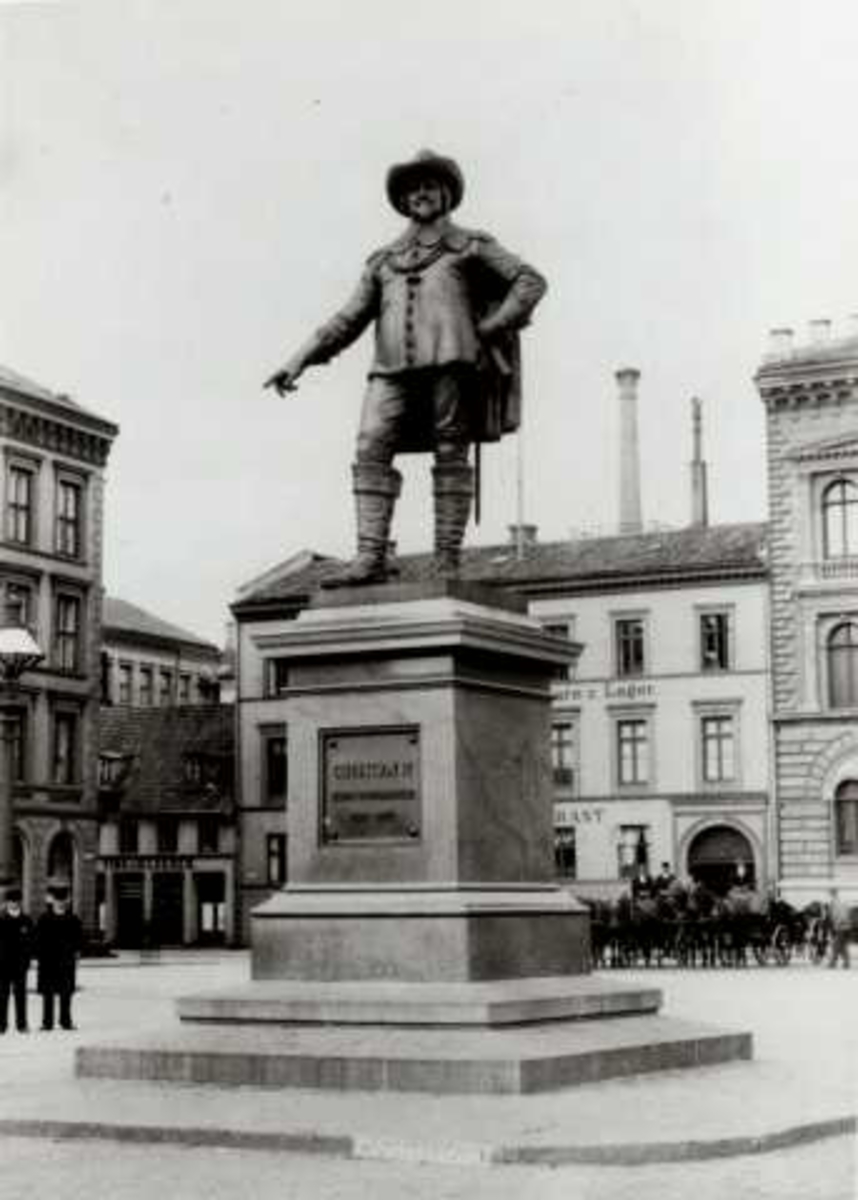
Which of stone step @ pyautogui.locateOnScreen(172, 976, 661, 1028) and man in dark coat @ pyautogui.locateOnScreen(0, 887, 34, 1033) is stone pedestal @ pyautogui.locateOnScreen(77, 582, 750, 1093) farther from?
man in dark coat @ pyautogui.locateOnScreen(0, 887, 34, 1033)

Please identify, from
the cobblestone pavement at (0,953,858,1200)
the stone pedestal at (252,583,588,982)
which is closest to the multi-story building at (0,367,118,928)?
the stone pedestal at (252,583,588,982)

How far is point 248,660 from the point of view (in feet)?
201

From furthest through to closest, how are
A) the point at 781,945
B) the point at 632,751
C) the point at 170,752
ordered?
1. the point at 170,752
2. the point at 632,751
3. the point at 781,945

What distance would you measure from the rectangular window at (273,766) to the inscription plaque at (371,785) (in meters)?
47.7

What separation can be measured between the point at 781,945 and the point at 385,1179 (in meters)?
27.4

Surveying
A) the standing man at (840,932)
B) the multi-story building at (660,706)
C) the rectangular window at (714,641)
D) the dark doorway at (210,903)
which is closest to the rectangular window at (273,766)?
the multi-story building at (660,706)

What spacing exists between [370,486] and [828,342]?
4312cm

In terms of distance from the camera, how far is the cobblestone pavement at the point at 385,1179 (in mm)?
7766

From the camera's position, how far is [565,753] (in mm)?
56906

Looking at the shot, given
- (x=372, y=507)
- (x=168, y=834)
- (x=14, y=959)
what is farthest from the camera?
(x=168, y=834)

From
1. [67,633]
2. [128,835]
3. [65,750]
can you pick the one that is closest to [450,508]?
[67,633]

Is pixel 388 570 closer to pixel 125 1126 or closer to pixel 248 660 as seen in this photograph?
pixel 125 1126

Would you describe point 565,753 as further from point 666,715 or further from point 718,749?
point 718,749

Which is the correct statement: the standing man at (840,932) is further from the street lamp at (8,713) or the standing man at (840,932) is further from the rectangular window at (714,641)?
the rectangular window at (714,641)
